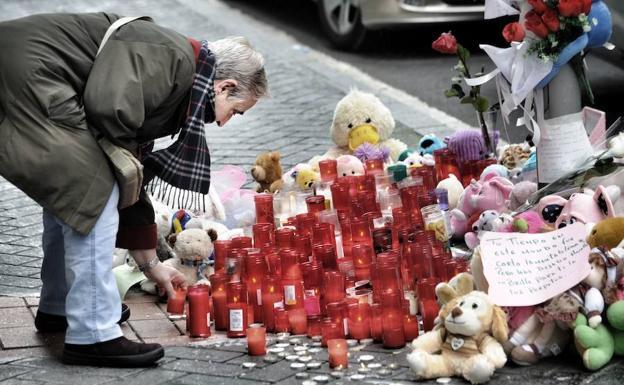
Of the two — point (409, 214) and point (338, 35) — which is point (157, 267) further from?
point (338, 35)

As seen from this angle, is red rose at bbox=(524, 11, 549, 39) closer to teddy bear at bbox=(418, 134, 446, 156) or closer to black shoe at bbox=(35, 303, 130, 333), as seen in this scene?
teddy bear at bbox=(418, 134, 446, 156)

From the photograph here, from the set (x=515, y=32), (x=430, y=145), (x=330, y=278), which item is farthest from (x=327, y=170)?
(x=330, y=278)

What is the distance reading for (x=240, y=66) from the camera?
4.31m

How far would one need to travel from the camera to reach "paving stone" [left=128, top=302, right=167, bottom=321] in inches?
188

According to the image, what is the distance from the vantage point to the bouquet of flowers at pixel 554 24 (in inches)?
199

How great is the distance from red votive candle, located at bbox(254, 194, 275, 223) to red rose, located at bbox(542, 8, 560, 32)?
1.41 metres

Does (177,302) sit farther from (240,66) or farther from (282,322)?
(240,66)

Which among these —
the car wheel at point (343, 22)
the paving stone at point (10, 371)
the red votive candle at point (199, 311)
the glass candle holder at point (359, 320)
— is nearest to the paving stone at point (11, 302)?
the paving stone at point (10, 371)

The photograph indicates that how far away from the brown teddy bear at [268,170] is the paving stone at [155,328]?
1.38 meters

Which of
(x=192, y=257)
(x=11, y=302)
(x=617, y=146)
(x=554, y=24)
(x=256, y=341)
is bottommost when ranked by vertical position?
(x=256, y=341)

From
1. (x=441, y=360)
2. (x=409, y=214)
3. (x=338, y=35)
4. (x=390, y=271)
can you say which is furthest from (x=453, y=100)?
(x=441, y=360)

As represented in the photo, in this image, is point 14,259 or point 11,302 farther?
point 14,259

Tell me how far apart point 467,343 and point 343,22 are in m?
6.25

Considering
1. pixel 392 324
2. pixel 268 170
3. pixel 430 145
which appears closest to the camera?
pixel 392 324
